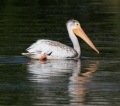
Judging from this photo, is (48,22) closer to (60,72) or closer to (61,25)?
(61,25)

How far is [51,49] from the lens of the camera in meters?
14.8

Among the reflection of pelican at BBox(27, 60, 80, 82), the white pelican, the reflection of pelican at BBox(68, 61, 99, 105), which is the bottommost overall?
the reflection of pelican at BBox(68, 61, 99, 105)

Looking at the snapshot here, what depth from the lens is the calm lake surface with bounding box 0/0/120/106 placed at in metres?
10.8

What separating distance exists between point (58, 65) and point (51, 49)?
0.83 meters

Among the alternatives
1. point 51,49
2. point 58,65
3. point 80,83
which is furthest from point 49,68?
point 80,83

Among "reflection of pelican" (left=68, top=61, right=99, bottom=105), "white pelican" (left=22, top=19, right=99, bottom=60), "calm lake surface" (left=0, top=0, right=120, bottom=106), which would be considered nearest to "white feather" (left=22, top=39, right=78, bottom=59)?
"white pelican" (left=22, top=19, right=99, bottom=60)

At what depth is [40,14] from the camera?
24.0 metres

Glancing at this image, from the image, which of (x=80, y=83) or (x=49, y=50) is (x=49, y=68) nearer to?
(x=49, y=50)

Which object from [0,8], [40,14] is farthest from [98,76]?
[0,8]

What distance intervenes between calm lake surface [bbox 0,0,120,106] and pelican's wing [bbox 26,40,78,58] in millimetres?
225

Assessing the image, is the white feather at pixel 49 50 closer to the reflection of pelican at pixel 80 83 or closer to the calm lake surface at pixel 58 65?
the calm lake surface at pixel 58 65

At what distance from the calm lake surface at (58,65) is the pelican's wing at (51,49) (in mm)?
225

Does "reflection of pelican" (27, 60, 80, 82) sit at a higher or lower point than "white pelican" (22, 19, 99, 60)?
lower

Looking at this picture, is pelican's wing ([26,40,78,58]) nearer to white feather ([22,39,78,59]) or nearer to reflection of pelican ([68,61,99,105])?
white feather ([22,39,78,59])
